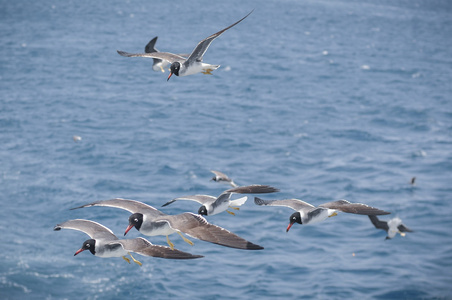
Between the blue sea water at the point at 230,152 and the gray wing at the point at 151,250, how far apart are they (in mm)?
27007

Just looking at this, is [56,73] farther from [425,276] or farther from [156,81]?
[425,276]

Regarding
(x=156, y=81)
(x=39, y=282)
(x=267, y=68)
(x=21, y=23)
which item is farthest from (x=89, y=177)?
(x=21, y=23)

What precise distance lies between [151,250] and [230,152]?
171 feet

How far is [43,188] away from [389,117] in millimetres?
46044

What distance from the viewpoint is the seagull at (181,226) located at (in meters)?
16.8

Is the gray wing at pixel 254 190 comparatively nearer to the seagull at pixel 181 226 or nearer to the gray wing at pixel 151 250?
the seagull at pixel 181 226

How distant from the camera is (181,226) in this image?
1795 cm

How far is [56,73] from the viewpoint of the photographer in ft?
313

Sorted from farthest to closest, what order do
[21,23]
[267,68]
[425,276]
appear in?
[21,23]
[267,68]
[425,276]

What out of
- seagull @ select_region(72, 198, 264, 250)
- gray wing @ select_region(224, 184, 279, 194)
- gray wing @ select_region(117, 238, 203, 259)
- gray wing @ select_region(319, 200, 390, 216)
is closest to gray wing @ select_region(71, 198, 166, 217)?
seagull @ select_region(72, 198, 264, 250)

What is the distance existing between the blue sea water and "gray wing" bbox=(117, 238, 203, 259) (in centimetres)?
2701

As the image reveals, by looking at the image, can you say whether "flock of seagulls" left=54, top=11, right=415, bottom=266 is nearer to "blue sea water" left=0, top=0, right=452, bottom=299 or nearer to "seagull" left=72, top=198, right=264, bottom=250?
"seagull" left=72, top=198, right=264, bottom=250

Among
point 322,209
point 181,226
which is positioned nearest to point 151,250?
point 181,226

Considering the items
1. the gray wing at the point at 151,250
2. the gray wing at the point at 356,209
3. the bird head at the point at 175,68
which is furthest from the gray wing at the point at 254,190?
the bird head at the point at 175,68
